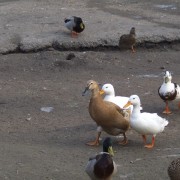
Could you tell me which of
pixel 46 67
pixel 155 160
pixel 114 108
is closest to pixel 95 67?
pixel 46 67

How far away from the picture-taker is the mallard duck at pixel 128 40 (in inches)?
552

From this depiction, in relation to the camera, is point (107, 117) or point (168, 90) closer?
point (107, 117)

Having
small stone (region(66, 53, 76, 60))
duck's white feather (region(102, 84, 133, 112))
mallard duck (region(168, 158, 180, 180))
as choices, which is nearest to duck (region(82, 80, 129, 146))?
duck's white feather (region(102, 84, 133, 112))

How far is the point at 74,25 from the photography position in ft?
47.1

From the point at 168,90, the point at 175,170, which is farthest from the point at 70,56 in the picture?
the point at 175,170

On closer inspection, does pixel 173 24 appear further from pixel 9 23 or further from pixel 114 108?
pixel 114 108

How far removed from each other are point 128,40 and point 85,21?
2353mm

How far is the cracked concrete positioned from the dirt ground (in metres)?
0.36

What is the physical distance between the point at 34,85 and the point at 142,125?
3.67 m

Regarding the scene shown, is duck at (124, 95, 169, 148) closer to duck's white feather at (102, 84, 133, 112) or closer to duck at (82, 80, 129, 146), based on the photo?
duck at (82, 80, 129, 146)

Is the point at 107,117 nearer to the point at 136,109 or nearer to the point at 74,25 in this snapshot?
the point at 136,109

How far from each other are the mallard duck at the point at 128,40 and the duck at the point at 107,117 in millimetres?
4726

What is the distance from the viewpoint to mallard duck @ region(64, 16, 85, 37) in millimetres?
14445

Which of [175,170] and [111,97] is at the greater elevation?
[175,170]
